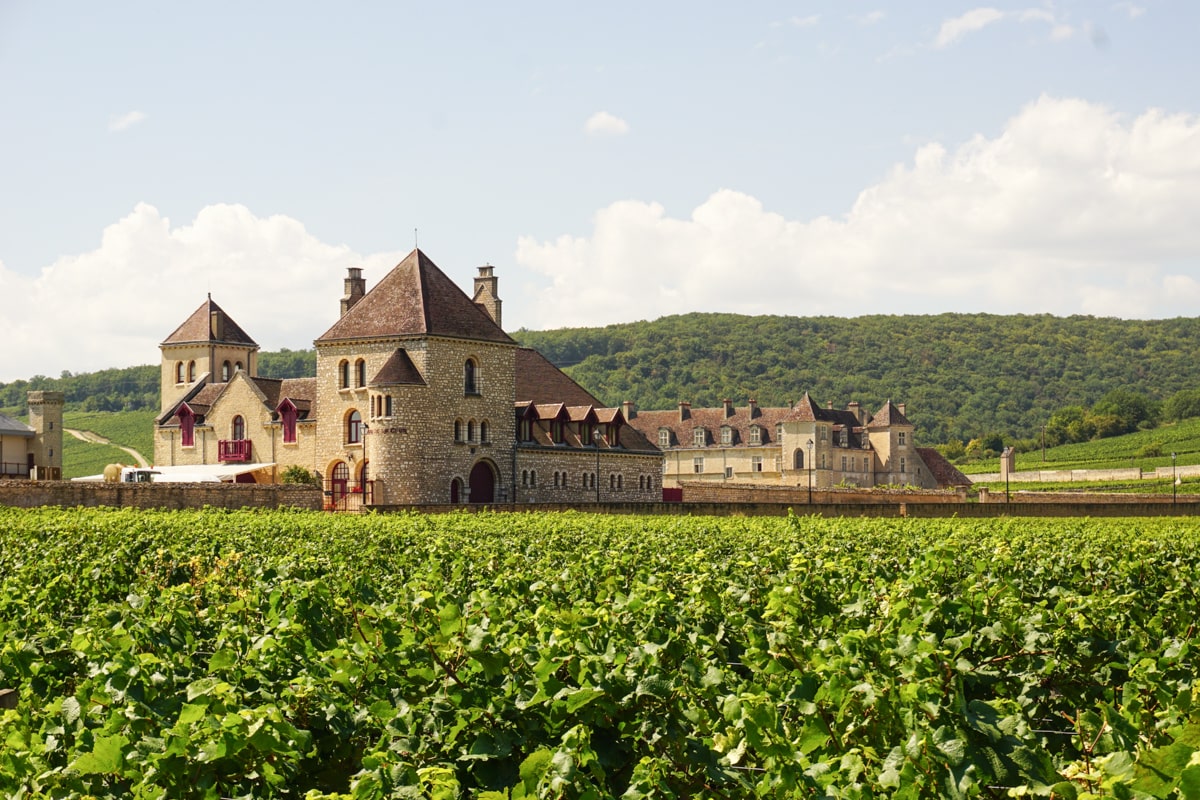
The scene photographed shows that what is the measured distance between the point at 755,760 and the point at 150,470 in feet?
187

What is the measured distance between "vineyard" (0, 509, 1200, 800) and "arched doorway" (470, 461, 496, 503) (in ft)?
151

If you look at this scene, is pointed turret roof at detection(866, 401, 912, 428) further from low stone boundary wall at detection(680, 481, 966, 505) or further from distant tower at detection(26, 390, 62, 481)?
distant tower at detection(26, 390, 62, 481)

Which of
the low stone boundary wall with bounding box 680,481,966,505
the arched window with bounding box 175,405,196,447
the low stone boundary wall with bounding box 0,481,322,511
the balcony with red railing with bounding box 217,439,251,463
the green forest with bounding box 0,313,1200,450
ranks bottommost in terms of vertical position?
the low stone boundary wall with bounding box 680,481,966,505

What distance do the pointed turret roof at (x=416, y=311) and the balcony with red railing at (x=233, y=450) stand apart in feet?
27.7

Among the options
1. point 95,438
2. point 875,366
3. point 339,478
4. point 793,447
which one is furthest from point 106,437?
point 875,366

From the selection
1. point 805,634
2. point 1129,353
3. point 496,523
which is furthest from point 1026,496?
point 1129,353

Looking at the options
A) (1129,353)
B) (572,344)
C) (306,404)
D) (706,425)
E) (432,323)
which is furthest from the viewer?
(1129,353)

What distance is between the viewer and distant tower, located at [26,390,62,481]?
7106 cm

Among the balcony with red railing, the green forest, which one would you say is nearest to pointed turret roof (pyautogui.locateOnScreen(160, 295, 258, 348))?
the balcony with red railing

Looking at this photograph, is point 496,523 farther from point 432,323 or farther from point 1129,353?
point 1129,353

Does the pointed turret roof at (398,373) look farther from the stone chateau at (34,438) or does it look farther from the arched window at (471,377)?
the stone chateau at (34,438)

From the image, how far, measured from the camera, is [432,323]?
190 ft

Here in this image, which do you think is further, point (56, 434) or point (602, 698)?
point (56, 434)

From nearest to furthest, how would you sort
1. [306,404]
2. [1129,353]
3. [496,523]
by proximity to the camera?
[496,523], [306,404], [1129,353]
